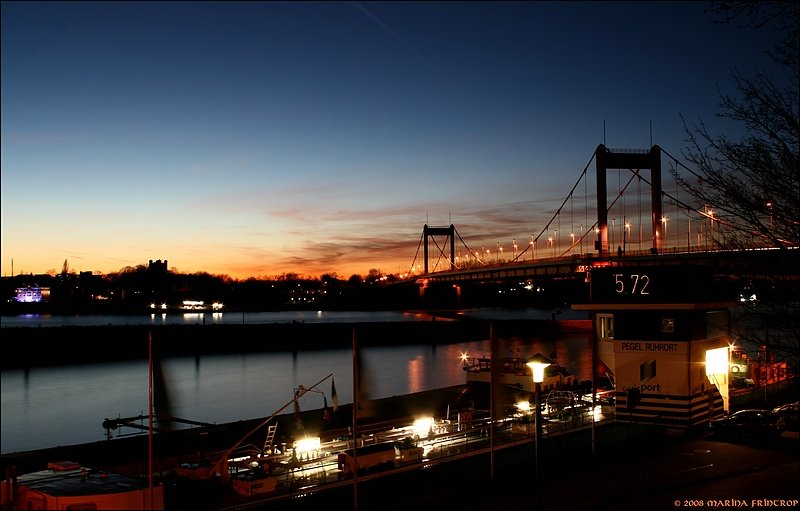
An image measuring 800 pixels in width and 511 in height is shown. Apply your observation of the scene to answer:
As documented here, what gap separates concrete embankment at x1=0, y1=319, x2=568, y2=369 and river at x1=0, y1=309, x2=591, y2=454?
396cm

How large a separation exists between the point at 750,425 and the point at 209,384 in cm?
4180

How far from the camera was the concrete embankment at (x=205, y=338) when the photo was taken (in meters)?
68.7

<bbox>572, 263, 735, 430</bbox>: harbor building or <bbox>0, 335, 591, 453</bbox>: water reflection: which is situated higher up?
<bbox>572, 263, 735, 430</bbox>: harbor building

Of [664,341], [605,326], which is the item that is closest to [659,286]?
[664,341]

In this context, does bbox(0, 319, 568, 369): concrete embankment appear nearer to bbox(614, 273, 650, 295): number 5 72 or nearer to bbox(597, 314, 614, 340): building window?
bbox(597, 314, 614, 340): building window

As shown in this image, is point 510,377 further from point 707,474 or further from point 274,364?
point 274,364

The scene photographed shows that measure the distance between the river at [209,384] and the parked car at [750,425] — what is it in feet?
40.7

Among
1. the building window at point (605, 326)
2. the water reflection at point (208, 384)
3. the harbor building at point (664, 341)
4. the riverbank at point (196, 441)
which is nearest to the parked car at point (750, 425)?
the harbor building at point (664, 341)

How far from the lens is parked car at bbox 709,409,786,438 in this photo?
16609mm

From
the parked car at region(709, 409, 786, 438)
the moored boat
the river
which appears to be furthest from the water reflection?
the parked car at region(709, 409, 786, 438)

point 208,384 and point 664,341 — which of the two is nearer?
point 664,341

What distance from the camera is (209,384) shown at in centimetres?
5244

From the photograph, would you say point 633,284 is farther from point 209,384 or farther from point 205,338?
point 205,338

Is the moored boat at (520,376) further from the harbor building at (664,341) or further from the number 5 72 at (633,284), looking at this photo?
the number 5 72 at (633,284)
